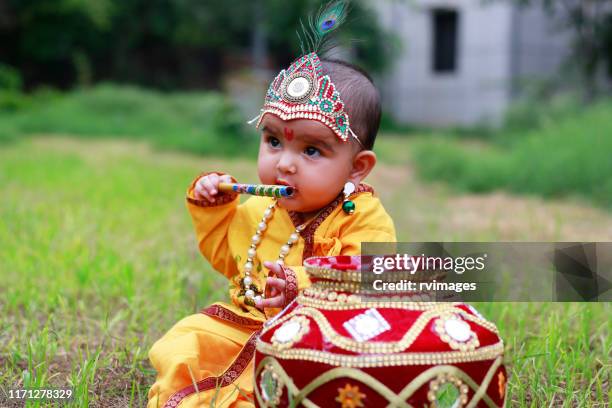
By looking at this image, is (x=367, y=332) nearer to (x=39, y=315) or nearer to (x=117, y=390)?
(x=117, y=390)

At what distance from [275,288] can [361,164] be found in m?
0.42

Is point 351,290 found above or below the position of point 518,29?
below

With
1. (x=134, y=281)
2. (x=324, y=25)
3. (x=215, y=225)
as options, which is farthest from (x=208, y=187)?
(x=134, y=281)

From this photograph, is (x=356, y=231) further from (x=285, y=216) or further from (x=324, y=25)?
(x=324, y=25)

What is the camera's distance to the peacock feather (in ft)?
6.52

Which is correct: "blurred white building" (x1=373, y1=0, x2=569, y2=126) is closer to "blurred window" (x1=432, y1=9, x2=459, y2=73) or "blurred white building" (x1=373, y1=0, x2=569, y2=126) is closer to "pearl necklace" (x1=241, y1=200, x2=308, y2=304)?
"blurred window" (x1=432, y1=9, x2=459, y2=73)

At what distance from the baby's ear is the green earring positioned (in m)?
0.04

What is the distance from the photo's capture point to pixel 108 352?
215 cm

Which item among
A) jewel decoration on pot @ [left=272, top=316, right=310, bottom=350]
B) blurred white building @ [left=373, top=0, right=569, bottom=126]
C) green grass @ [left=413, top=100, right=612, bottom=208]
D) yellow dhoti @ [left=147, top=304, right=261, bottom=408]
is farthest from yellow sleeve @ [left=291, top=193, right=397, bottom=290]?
blurred white building @ [left=373, top=0, right=569, bottom=126]

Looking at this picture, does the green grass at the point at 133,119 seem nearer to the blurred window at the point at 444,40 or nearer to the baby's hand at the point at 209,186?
the blurred window at the point at 444,40

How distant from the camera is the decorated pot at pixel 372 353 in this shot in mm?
1330

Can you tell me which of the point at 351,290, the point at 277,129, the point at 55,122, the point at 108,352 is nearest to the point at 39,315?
the point at 108,352

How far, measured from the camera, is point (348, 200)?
1.90 metres

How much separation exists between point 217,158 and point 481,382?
6.89 m
